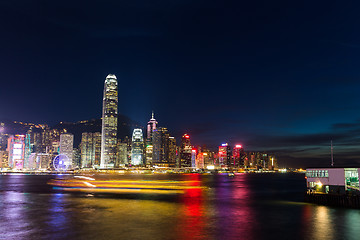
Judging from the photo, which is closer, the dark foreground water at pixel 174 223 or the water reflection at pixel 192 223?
the water reflection at pixel 192 223

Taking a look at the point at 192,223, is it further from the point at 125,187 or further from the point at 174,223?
the point at 125,187

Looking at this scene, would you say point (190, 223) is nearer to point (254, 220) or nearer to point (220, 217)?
point (220, 217)

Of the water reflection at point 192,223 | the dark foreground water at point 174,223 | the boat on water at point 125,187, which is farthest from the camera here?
the boat on water at point 125,187

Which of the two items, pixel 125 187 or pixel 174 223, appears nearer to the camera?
pixel 174 223

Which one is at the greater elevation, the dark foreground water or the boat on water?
the dark foreground water

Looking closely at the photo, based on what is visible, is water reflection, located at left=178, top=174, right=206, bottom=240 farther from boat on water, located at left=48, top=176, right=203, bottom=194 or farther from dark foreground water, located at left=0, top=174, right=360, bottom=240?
boat on water, located at left=48, top=176, right=203, bottom=194

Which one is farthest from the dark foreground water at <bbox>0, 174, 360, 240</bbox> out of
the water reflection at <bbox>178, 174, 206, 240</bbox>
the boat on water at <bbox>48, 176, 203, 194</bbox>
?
the boat on water at <bbox>48, 176, 203, 194</bbox>

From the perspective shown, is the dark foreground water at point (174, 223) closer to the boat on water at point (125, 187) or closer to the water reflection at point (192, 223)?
the water reflection at point (192, 223)

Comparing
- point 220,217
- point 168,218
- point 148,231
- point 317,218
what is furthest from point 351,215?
point 148,231

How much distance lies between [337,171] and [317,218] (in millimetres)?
19338

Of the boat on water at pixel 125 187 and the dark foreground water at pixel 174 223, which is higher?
the dark foreground water at pixel 174 223

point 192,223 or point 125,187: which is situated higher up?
point 192,223

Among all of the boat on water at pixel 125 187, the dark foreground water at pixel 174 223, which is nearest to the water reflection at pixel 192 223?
the dark foreground water at pixel 174 223

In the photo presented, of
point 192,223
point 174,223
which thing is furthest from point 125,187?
point 192,223
